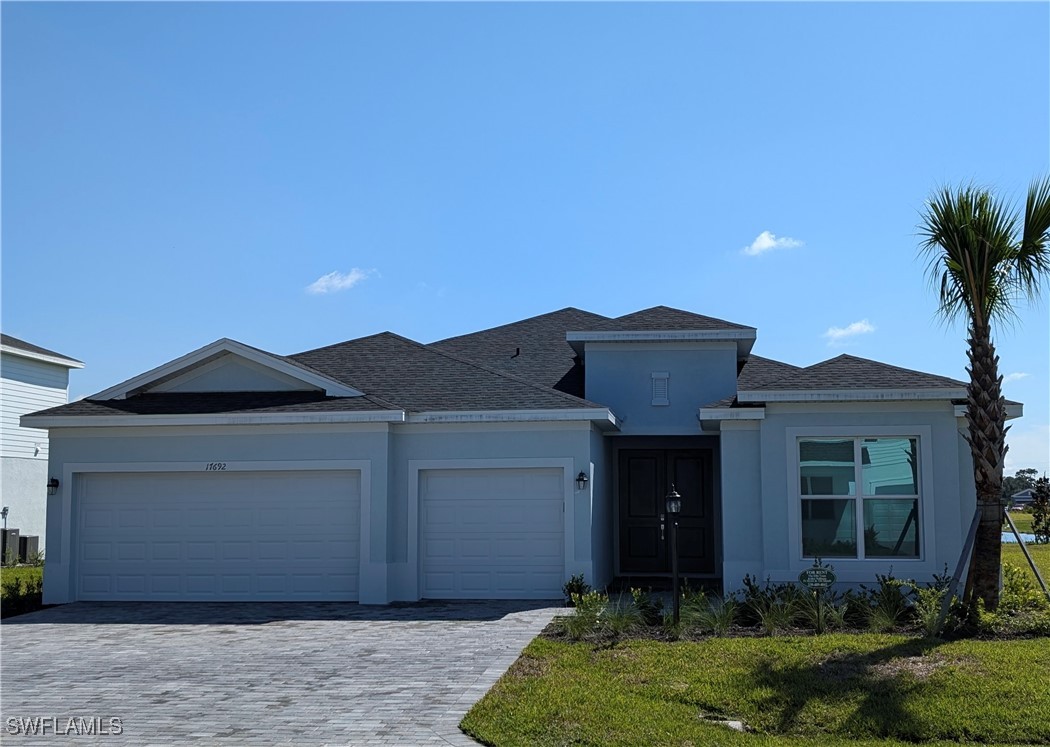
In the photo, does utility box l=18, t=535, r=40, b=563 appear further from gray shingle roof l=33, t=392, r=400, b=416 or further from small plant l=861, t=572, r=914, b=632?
small plant l=861, t=572, r=914, b=632

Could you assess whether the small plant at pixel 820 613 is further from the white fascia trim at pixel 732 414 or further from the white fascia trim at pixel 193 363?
the white fascia trim at pixel 193 363

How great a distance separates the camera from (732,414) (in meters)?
15.2

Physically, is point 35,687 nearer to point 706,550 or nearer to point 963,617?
point 963,617

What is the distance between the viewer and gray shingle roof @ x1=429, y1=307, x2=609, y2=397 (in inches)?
801

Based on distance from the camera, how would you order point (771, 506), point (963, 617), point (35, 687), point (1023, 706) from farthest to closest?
point (771, 506) < point (963, 617) < point (35, 687) < point (1023, 706)

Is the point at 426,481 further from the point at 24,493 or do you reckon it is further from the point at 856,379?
the point at 24,493

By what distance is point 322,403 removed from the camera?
53.3ft

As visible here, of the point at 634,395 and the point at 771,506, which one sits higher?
the point at 634,395

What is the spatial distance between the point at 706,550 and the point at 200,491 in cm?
1005

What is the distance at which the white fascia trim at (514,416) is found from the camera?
15.8m

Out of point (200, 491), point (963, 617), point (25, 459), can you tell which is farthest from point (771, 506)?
point (25, 459)

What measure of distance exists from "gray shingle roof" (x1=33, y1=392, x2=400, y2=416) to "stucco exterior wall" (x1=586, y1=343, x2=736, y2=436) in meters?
4.80

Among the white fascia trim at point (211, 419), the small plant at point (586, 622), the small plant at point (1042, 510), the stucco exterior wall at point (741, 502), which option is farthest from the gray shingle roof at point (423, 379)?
the small plant at point (1042, 510)

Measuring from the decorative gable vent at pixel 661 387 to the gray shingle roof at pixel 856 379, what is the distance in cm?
355
